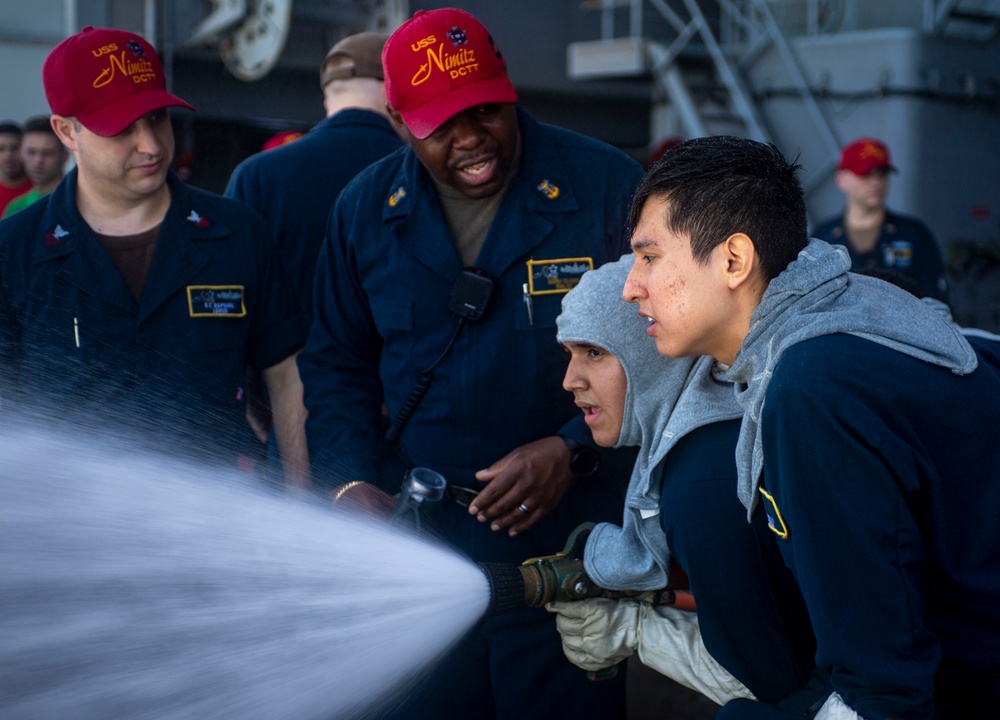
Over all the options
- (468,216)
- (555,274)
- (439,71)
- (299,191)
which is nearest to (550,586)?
(555,274)

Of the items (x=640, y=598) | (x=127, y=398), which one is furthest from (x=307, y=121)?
(x=640, y=598)

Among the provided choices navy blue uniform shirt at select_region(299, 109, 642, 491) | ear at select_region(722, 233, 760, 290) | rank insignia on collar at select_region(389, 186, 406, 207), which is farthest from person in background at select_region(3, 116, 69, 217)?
ear at select_region(722, 233, 760, 290)

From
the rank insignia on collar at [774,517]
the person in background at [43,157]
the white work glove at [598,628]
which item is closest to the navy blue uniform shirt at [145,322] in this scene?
the white work glove at [598,628]

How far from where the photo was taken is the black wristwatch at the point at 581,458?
2.89m

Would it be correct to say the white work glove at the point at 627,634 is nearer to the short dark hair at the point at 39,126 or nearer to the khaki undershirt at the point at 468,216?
the khaki undershirt at the point at 468,216

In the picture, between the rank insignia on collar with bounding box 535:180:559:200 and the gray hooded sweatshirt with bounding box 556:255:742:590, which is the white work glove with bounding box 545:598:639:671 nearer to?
the gray hooded sweatshirt with bounding box 556:255:742:590

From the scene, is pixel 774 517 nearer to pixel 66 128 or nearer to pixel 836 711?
pixel 836 711

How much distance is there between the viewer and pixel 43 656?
276 centimetres

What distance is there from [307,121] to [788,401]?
9817 millimetres

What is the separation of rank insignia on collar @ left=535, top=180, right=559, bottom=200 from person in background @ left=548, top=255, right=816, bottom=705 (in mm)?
433

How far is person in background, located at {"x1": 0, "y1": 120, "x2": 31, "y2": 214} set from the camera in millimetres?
7195

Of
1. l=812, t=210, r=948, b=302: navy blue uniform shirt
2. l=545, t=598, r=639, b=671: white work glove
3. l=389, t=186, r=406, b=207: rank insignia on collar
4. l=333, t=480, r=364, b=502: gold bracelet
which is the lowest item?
l=545, t=598, r=639, b=671: white work glove

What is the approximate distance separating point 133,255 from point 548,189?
1.33 metres

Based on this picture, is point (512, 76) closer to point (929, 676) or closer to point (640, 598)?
point (640, 598)
